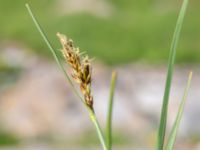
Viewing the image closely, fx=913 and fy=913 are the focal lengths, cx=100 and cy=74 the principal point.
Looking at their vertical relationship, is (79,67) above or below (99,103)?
above

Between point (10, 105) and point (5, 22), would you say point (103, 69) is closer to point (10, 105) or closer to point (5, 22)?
point (10, 105)

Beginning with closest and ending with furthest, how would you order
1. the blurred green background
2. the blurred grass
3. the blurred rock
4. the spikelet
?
the spikelet
the blurred rock
the blurred green background
the blurred grass

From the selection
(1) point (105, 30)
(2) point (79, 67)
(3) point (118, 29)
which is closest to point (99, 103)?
(1) point (105, 30)

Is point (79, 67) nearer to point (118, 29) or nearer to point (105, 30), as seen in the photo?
point (105, 30)

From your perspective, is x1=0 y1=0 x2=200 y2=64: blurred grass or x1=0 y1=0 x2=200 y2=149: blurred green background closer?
x1=0 y1=0 x2=200 y2=149: blurred green background

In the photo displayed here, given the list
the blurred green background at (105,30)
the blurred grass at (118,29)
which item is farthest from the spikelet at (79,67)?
the blurred grass at (118,29)

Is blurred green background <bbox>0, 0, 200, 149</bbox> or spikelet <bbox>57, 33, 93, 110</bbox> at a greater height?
spikelet <bbox>57, 33, 93, 110</bbox>

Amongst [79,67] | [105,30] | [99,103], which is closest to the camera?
[79,67]

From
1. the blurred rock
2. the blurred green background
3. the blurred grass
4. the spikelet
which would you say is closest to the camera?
the spikelet

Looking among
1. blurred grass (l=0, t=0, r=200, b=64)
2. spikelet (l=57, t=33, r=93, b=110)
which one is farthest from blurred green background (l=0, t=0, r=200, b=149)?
spikelet (l=57, t=33, r=93, b=110)

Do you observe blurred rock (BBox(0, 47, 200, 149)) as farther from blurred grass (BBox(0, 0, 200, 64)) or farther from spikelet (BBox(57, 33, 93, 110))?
spikelet (BBox(57, 33, 93, 110))
